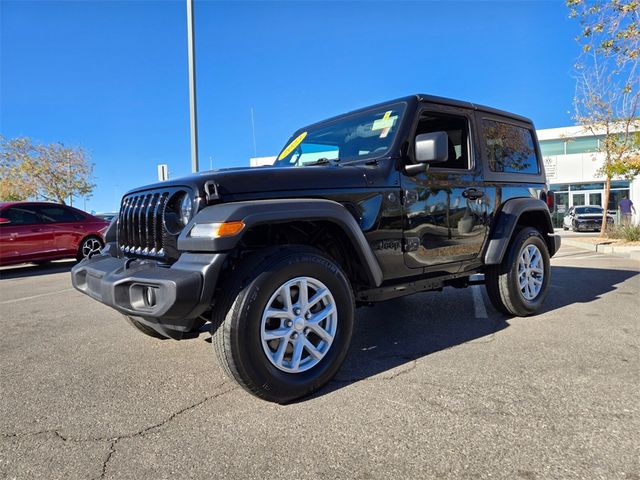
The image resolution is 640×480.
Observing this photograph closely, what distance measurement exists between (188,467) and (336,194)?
1.74 meters

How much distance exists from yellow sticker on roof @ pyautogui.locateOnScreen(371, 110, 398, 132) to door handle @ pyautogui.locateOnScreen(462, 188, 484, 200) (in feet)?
2.88

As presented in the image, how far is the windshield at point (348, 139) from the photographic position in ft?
11.5

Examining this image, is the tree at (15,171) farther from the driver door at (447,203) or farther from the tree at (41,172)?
the driver door at (447,203)

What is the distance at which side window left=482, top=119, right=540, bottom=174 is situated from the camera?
4270 mm

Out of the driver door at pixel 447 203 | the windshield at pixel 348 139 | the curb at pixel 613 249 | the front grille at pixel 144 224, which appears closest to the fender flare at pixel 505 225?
the driver door at pixel 447 203

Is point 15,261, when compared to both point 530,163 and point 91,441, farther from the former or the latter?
point 530,163

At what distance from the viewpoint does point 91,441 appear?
217cm

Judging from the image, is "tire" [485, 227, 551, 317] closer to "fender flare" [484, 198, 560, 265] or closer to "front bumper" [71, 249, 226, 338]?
"fender flare" [484, 198, 560, 265]

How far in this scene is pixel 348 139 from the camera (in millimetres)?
3775

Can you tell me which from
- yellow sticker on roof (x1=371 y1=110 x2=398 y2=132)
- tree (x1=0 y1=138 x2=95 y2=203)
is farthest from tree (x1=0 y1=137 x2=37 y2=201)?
yellow sticker on roof (x1=371 y1=110 x2=398 y2=132)

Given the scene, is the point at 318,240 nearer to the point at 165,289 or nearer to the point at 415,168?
the point at 415,168

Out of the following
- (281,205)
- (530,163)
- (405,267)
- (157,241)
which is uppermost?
(530,163)

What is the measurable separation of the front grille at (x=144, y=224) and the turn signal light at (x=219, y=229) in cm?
41

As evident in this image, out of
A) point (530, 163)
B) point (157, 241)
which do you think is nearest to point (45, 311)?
point (157, 241)
